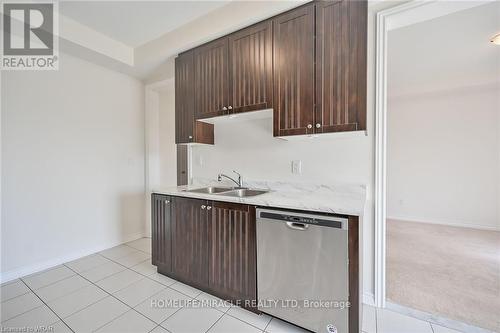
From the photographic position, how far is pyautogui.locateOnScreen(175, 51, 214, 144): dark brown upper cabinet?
7.82 ft

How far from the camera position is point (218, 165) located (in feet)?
8.76

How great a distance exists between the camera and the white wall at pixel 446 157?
3715 millimetres

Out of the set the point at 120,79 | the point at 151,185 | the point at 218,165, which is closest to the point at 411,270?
the point at 218,165

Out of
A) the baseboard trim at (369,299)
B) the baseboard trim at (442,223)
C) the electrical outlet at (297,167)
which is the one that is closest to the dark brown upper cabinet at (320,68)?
the electrical outlet at (297,167)

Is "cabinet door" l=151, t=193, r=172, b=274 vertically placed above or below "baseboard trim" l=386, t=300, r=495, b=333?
above

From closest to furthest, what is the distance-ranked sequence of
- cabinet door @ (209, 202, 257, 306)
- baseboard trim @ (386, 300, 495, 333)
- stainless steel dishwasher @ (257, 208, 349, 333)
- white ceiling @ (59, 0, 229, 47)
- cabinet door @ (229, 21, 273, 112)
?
stainless steel dishwasher @ (257, 208, 349, 333) < baseboard trim @ (386, 300, 495, 333) < cabinet door @ (209, 202, 257, 306) < cabinet door @ (229, 21, 273, 112) < white ceiling @ (59, 0, 229, 47)

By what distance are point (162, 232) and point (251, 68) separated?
1.88 metres

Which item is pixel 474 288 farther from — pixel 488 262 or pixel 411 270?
pixel 488 262

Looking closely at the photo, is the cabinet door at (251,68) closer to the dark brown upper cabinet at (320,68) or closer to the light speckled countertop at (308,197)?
the dark brown upper cabinet at (320,68)

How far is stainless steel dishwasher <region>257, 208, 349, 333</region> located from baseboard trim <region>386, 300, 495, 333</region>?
0.75 m

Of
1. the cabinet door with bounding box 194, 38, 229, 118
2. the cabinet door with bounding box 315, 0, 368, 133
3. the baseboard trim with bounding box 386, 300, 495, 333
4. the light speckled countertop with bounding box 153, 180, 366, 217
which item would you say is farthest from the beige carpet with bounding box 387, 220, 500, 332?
the cabinet door with bounding box 194, 38, 229, 118

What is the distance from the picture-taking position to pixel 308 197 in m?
1.71

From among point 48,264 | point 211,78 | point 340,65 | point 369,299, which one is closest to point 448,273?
point 369,299

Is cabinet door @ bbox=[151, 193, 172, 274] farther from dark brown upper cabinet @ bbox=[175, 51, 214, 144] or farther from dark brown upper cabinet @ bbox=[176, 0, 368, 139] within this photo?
dark brown upper cabinet @ bbox=[176, 0, 368, 139]
